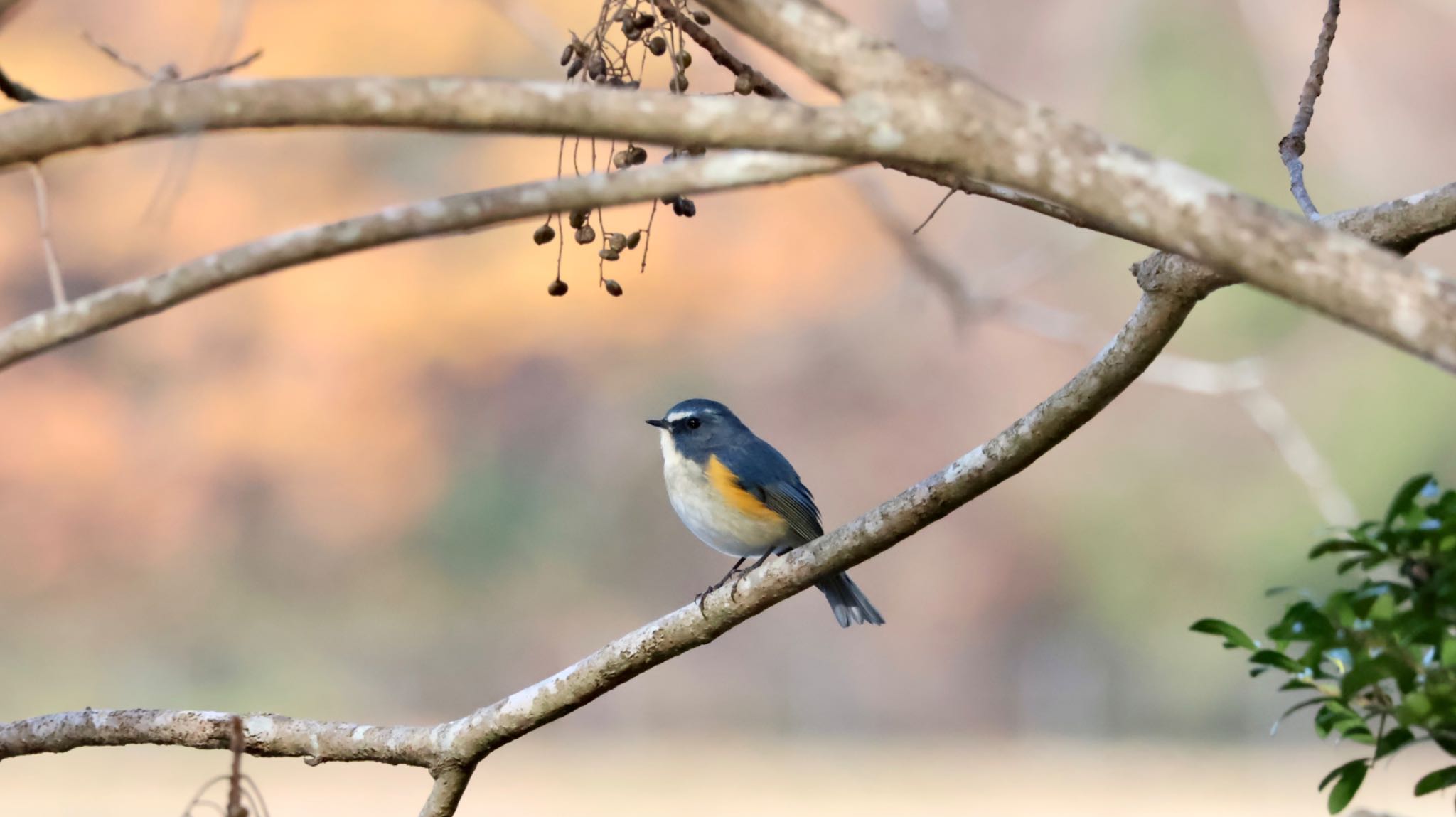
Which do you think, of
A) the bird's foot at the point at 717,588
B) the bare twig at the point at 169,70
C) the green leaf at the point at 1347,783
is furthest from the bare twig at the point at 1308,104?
the bare twig at the point at 169,70

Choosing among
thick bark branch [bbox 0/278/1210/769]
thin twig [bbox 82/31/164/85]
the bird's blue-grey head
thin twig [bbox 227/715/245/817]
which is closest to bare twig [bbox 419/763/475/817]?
thick bark branch [bbox 0/278/1210/769]

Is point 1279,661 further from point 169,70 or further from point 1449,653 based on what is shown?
point 169,70

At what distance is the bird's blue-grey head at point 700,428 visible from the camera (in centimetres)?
542

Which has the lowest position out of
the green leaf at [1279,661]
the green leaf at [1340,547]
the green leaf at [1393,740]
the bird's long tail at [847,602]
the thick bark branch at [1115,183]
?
the green leaf at [1393,740]

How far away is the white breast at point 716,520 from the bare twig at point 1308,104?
8.23 feet

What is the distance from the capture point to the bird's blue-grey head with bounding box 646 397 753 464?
5.42 meters

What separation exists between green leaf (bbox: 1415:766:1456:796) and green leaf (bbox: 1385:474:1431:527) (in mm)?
329

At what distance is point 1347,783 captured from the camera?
2.00 metres

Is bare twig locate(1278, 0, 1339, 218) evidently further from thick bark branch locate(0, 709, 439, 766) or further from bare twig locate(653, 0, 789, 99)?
thick bark branch locate(0, 709, 439, 766)

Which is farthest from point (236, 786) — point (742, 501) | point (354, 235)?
point (742, 501)

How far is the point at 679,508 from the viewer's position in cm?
539

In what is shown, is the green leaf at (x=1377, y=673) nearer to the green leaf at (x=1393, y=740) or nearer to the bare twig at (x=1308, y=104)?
the green leaf at (x=1393, y=740)

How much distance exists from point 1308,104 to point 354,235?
7.48 feet

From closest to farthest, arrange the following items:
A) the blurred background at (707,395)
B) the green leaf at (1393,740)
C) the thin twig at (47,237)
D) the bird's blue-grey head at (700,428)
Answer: the thin twig at (47,237) → the green leaf at (1393,740) → the bird's blue-grey head at (700,428) → the blurred background at (707,395)
